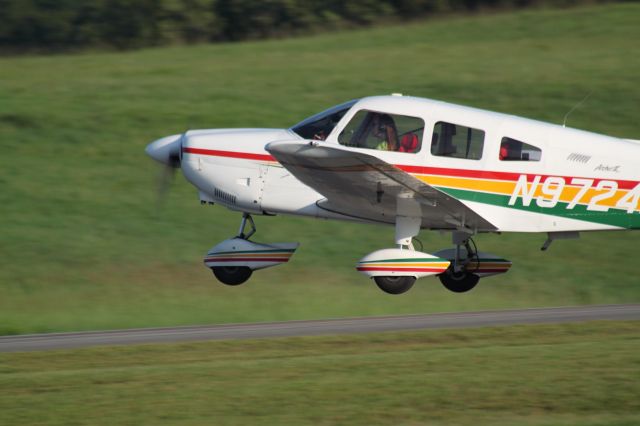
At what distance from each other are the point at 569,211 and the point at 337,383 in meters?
4.44

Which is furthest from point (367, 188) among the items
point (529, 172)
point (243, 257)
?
point (243, 257)

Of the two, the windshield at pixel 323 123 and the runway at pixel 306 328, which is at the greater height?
the windshield at pixel 323 123

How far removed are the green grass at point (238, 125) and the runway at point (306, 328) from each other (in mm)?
1595

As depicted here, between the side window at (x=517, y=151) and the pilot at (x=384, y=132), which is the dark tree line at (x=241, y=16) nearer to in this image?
the side window at (x=517, y=151)

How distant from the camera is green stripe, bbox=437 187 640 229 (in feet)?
43.4

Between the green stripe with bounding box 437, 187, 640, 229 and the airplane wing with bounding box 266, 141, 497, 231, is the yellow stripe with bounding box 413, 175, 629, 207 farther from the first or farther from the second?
the airplane wing with bounding box 266, 141, 497, 231

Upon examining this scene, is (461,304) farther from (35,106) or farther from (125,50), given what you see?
(125,50)

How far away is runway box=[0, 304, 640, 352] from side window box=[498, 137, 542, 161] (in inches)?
108

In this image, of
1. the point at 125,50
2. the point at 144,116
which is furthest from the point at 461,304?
the point at 125,50

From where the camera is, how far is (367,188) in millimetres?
12961

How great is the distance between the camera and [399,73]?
29828mm

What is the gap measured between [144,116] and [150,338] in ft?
42.4

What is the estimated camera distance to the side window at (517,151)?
42.9 ft

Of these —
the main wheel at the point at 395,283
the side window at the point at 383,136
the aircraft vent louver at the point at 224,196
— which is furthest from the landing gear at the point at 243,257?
the side window at the point at 383,136
